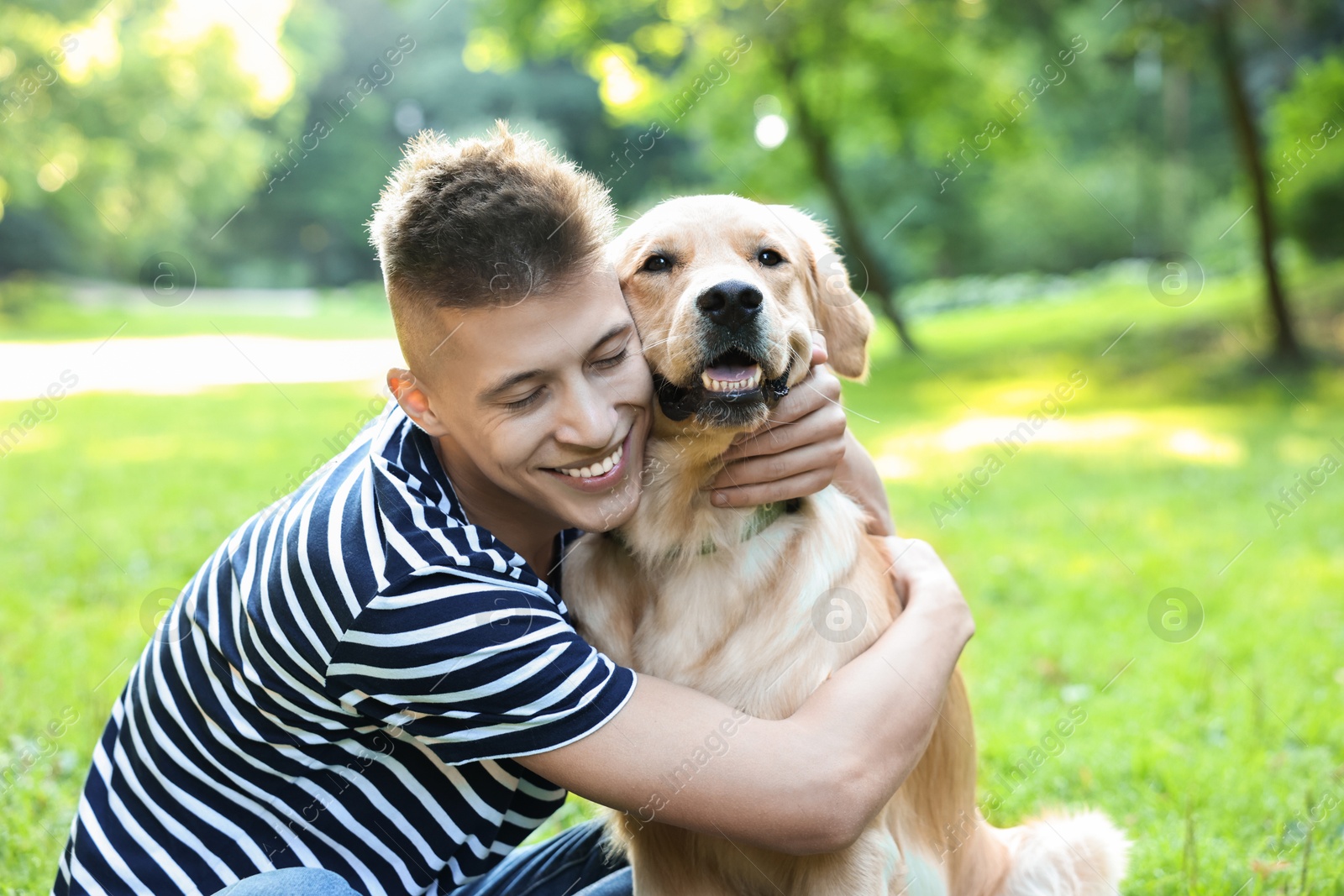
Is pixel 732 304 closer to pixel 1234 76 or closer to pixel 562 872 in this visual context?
pixel 562 872

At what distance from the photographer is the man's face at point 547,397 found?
1843 mm

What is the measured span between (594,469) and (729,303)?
46 centimetres

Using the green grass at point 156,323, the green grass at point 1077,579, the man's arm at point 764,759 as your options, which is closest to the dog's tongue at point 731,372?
the man's arm at point 764,759

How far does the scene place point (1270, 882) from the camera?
8.87ft

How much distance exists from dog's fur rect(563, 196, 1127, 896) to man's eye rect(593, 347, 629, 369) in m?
0.18

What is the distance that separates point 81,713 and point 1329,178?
51.6ft

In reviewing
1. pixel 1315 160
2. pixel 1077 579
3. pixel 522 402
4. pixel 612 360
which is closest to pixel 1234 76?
pixel 1315 160

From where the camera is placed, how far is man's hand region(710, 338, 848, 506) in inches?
86.4

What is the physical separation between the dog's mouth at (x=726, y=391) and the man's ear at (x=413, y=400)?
20.1 inches

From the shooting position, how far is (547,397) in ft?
6.27

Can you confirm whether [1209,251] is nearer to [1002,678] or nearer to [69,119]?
[1002,678]

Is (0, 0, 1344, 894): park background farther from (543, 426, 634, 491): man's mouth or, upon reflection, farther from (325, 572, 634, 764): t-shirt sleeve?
(325, 572, 634, 764): t-shirt sleeve

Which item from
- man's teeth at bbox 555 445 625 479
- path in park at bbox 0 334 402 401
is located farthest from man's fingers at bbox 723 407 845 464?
path in park at bbox 0 334 402 401

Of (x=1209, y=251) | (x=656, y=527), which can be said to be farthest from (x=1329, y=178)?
(x=656, y=527)
